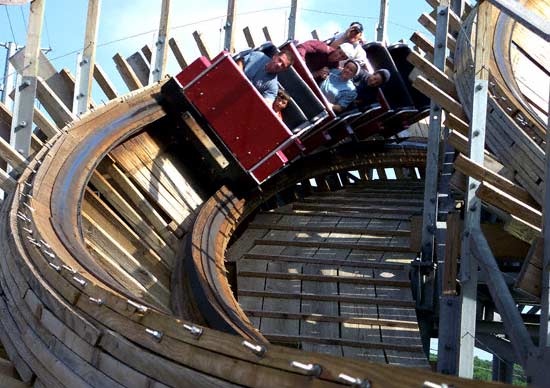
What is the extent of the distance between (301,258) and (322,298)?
1.00 metres

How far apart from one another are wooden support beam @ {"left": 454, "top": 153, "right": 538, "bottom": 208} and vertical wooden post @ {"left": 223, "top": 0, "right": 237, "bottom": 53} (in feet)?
23.5

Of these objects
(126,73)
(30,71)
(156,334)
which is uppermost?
(126,73)

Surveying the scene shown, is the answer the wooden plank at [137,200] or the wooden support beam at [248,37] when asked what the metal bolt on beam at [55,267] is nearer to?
the wooden plank at [137,200]

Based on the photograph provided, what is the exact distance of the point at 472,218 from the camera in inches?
271

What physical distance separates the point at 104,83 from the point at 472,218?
5.84 m

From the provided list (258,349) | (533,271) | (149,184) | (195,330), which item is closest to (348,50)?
(149,184)

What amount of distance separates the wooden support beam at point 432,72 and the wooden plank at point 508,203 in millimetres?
2948

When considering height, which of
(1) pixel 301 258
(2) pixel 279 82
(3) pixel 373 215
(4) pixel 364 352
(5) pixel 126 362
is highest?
(2) pixel 279 82

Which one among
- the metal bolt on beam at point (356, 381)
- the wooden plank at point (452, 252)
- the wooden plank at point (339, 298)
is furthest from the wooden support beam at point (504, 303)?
the wooden plank at point (339, 298)

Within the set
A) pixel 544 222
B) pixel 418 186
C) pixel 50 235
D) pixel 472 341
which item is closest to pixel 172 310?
pixel 50 235

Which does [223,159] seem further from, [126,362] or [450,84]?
[126,362]

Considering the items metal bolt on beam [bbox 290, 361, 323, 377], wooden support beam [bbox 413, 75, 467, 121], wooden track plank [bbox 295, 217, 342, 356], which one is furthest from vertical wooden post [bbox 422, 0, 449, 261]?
metal bolt on beam [bbox 290, 361, 323, 377]

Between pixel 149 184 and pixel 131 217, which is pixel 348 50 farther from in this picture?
pixel 131 217

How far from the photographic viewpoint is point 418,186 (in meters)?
13.4
